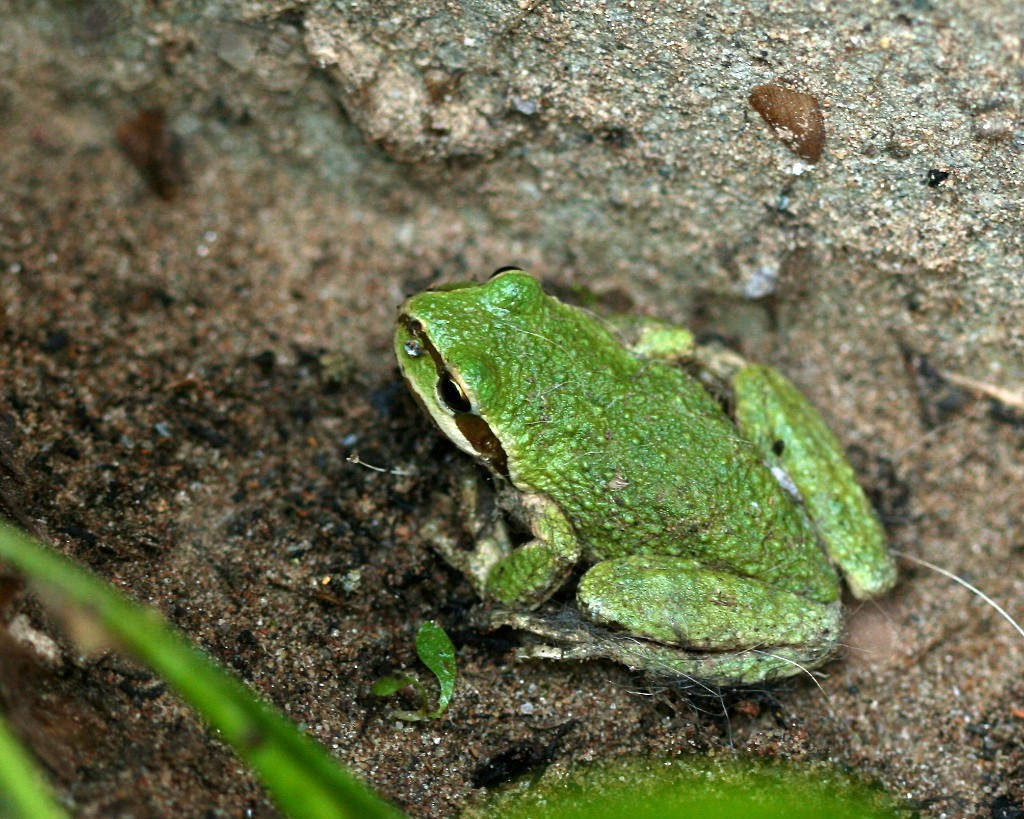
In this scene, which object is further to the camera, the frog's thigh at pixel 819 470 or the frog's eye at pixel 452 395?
the frog's thigh at pixel 819 470

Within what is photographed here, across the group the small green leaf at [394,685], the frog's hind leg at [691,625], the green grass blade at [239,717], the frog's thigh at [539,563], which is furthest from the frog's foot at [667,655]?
the green grass blade at [239,717]

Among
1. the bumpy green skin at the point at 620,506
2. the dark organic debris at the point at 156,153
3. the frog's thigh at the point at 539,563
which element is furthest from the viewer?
the dark organic debris at the point at 156,153

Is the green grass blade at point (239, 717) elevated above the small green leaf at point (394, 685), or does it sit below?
above

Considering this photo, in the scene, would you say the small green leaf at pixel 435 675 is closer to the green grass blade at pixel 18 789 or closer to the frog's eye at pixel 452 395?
the frog's eye at pixel 452 395

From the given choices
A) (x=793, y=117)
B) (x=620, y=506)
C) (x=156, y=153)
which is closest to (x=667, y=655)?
(x=620, y=506)

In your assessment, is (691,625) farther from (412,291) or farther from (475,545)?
(412,291)

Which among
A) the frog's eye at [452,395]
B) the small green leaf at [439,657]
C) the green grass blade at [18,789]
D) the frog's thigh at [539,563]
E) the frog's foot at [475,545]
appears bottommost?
the small green leaf at [439,657]

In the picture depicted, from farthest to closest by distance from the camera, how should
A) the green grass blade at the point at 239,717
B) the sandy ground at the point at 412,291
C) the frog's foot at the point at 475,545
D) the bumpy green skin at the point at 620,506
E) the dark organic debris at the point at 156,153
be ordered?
the dark organic debris at the point at 156,153, the frog's foot at the point at 475,545, the bumpy green skin at the point at 620,506, the sandy ground at the point at 412,291, the green grass blade at the point at 239,717
